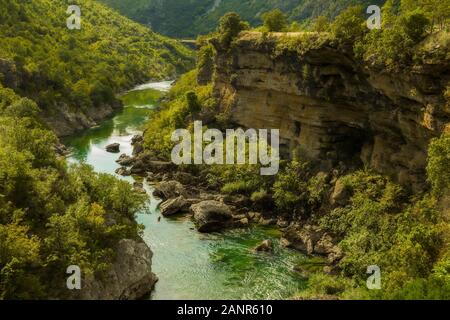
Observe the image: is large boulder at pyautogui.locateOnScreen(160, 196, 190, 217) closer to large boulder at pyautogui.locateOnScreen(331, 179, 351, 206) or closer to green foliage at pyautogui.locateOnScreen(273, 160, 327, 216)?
green foliage at pyautogui.locateOnScreen(273, 160, 327, 216)

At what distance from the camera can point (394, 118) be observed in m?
44.2

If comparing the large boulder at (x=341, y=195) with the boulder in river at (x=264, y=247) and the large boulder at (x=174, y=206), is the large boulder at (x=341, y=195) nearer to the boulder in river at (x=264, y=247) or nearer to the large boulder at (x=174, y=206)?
the boulder in river at (x=264, y=247)

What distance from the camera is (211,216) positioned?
48.9m

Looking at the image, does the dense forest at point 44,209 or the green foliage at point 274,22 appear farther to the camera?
the green foliage at point 274,22

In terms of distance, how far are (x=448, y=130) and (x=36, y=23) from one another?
321 ft

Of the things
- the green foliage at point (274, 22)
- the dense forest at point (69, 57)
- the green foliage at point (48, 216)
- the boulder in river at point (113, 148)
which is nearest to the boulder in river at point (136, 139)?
the boulder in river at point (113, 148)

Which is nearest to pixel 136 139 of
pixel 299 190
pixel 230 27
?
pixel 230 27

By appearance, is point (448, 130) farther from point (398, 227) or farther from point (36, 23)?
point (36, 23)

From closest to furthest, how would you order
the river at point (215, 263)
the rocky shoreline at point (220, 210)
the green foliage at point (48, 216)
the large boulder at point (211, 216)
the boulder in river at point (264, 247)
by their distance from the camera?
1. the green foliage at point (48, 216)
2. the river at point (215, 263)
3. the boulder in river at point (264, 247)
4. the rocky shoreline at point (220, 210)
5. the large boulder at point (211, 216)

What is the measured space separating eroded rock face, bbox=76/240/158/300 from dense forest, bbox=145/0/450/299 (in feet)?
39.1

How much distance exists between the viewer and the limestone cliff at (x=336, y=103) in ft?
130

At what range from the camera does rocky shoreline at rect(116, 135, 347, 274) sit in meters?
44.0

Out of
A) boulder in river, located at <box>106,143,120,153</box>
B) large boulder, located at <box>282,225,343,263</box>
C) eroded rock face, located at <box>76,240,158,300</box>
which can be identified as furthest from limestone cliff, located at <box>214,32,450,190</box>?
eroded rock face, located at <box>76,240,158,300</box>

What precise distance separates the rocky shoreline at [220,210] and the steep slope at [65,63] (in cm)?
2957
